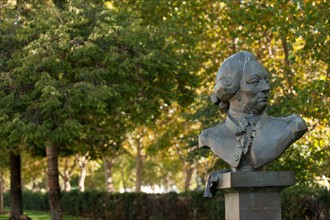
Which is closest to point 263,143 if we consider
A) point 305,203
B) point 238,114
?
point 238,114

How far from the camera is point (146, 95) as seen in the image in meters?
20.7

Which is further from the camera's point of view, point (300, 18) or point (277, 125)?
point (300, 18)

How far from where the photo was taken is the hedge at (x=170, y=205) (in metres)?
14.4

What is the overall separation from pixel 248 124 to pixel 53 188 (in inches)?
549

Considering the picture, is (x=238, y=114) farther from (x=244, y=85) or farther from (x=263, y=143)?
(x=263, y=143)

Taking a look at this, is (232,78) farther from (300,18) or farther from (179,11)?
(179,11)

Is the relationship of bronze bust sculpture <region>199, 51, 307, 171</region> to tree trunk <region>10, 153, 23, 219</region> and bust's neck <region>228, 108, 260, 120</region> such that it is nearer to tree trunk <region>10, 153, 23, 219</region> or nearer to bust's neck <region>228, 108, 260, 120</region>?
bust's neck <region>228, 108, 260, 120</region>

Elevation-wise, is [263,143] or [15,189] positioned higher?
[263,143]

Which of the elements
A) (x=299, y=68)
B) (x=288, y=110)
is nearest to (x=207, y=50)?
(x=299, y=68)

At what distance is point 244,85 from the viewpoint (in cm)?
779

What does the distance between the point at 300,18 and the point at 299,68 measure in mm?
6814

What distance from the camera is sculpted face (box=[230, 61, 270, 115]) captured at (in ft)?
25.4

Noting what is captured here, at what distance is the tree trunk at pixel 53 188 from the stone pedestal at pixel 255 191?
534 inches

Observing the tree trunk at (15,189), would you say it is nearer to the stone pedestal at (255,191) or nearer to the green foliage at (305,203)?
the green foliage at (305,203)
